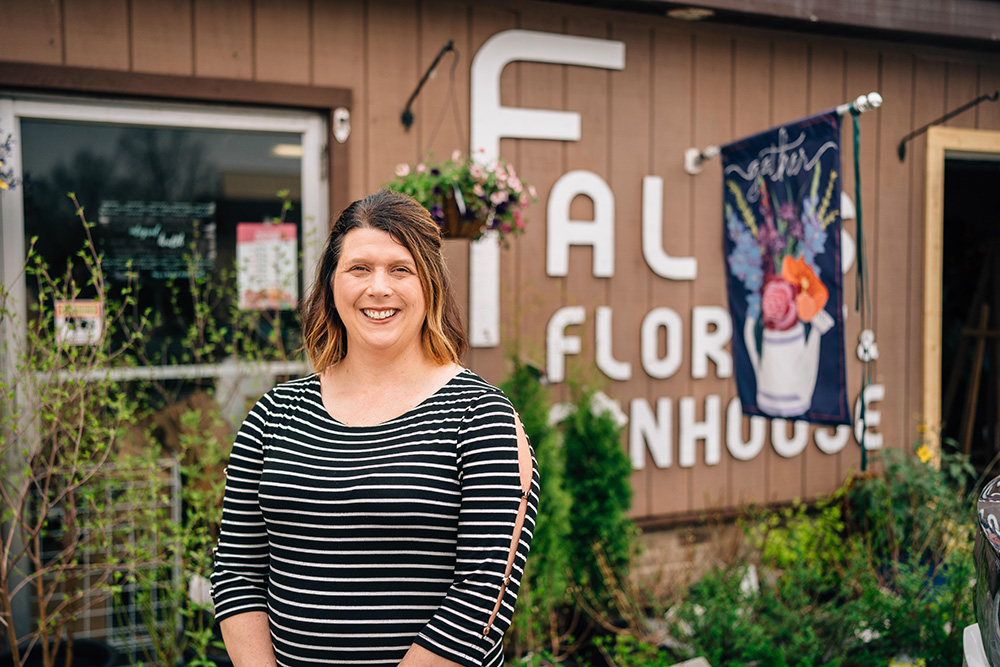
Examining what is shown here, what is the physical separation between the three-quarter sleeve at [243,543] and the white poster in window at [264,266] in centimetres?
193

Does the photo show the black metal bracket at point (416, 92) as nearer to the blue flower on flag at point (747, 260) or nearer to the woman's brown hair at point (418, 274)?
the blue flower on flag at point (747, 260)

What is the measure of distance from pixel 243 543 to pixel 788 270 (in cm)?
243

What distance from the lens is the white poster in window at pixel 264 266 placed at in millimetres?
3459

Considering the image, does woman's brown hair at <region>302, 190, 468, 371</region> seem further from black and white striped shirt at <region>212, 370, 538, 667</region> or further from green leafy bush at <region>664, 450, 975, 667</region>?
green leafy bush at <region>664, 450, 975, 667</region>

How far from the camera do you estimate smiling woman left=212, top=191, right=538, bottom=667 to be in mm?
1419

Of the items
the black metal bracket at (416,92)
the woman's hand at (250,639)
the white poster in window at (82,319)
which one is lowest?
the woman's hand at (250,639)

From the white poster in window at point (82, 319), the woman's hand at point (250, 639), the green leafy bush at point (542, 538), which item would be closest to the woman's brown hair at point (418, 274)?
the woman's hand at point (250, 639)

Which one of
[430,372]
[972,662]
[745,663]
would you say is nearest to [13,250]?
[430,372]

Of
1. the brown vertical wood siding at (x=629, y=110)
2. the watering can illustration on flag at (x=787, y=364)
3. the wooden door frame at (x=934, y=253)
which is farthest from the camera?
the wooden door frame at (x=934, y=253)

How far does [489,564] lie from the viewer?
1.40 m

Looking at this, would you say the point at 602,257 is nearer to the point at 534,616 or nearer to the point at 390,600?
the point at 534,616

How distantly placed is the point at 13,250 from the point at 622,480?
8.83 feet

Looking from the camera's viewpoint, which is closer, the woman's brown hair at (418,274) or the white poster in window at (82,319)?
the woman's brown hair at (418,274)

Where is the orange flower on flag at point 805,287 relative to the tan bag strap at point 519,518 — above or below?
A: above
